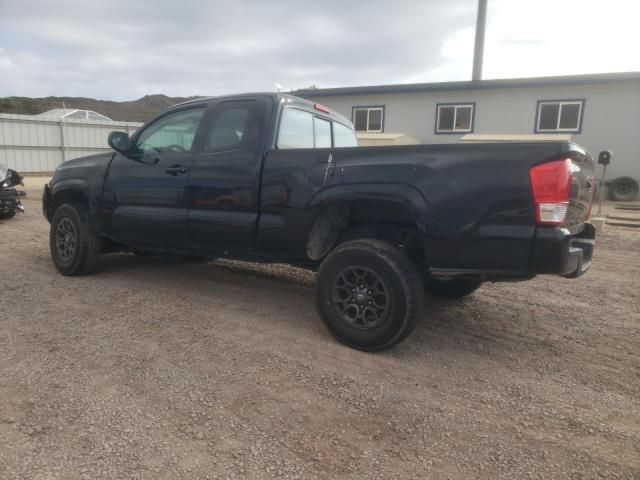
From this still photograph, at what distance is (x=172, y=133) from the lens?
179 inches

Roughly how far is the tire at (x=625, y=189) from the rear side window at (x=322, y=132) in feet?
46.4

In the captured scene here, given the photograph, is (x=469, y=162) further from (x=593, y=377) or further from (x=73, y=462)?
(x=73, y=462)

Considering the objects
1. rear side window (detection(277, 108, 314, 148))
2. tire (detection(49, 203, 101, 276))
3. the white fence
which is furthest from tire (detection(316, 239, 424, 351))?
the white fence

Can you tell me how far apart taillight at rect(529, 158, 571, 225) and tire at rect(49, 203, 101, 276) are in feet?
14.4

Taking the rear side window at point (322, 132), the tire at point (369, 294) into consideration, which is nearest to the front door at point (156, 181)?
the rear side window at point (322, 132)

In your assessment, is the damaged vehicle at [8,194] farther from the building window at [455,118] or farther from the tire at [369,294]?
the building window at [455,118]

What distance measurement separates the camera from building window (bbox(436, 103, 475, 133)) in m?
16.6

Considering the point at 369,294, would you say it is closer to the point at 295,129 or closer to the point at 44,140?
the point at 295,129

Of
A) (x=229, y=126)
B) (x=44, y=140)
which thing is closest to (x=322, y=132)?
(x=229, y=126)

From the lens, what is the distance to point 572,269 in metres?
2.85

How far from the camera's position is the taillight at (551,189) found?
265cm

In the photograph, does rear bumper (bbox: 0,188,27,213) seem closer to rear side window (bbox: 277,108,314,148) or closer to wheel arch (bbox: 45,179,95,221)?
wheel arch (bbox: 45,179,95,221)

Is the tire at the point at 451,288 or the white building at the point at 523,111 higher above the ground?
the white building at the point at 523,111

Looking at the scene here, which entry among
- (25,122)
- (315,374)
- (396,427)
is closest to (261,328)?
(315,374)
